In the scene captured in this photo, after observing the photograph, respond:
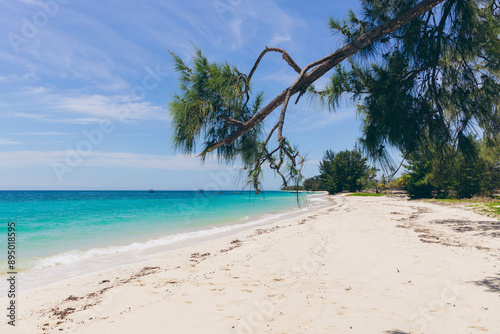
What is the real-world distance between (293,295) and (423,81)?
3276mm

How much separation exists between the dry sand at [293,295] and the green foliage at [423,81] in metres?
1.83

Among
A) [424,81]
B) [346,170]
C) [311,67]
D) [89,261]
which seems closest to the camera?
[311,67]

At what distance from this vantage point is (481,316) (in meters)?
2.82

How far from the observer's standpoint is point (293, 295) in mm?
3592

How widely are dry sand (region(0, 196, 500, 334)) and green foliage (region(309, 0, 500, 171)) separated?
183 centimetres

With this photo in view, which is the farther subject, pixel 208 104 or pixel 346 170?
pixel 346 170

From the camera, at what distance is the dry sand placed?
285cm

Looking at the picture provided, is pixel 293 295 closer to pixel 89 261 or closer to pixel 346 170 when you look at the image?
pixel 89 261

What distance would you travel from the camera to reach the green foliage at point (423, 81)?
125 inches

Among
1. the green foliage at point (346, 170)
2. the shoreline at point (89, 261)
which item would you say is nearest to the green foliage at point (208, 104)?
the shoreline at point (89, 261)

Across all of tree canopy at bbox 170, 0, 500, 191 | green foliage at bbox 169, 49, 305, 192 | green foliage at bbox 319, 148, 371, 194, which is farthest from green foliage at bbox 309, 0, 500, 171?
green foliage at bbox 319, 148, 371, 194

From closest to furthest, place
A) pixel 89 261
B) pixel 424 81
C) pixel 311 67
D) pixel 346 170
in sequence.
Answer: pixel 311 67
pixel 424 81
pixel 89 261
pixel 346 170

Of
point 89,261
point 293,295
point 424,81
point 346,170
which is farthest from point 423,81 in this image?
point 346,170

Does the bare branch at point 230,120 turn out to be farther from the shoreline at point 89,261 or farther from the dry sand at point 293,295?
the shoreline at point 89,261
